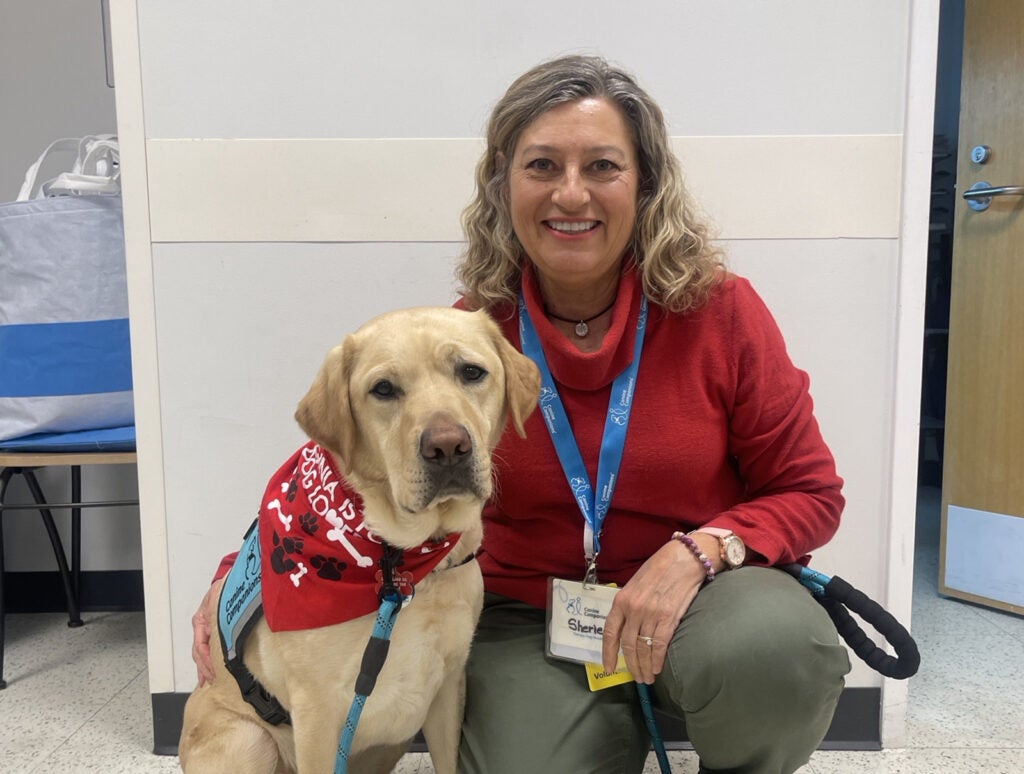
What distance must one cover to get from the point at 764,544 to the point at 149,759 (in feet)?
5.32

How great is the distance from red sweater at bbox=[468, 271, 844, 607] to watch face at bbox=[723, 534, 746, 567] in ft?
0.14

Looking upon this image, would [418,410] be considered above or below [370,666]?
above

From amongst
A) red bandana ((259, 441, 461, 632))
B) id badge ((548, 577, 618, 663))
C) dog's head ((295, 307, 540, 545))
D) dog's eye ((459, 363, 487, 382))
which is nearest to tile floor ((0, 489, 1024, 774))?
id badge ((548, 577, 618, 663))

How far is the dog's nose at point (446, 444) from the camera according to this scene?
43.8 inches

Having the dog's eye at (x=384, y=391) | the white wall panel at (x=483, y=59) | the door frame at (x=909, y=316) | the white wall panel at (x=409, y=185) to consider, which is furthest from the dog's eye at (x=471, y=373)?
the door frame at (x=909, y=316)

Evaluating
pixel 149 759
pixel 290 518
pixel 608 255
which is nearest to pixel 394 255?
pixel 608 255

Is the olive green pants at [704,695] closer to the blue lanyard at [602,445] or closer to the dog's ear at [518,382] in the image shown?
the blue lanyard at [602,445]

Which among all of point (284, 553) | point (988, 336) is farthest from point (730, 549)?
point (988, 336)

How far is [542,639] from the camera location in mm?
1519

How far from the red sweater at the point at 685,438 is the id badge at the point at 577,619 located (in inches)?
3.9

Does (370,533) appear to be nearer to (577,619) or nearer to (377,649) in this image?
(377,649)

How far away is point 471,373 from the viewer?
1268mm

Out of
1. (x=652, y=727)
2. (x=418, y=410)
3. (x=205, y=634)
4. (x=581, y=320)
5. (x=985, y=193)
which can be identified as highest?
(x=985, y=193)

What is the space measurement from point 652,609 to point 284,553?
592 mm
